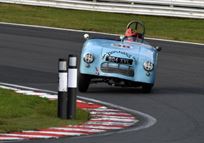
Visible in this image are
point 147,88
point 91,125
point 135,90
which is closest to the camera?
point 91,125

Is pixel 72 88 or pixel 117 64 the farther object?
pixel 117 64

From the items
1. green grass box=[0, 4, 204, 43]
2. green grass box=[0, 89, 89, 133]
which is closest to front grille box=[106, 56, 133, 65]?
green grass box=[0, 89, 89, 133]

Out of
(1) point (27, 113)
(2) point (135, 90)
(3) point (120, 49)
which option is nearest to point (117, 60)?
(3) point (120, 49)

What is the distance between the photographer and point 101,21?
3484 centimetres

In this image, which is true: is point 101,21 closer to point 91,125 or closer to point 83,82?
point 83,82

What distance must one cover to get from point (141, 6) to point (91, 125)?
2370cm

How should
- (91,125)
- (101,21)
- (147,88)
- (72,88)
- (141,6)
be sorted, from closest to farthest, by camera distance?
(91,125) < (72,88) < (147,88) < (101,21) < (141,6)

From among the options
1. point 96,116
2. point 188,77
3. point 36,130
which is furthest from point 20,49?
point 36,130

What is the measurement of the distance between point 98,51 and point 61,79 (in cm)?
369

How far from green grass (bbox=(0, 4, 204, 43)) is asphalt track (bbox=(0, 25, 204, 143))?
97.7 inches

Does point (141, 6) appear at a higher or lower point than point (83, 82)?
higher

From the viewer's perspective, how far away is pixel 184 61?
23547 millimetres

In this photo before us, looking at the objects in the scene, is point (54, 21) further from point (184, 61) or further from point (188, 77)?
→ point (188, 77)

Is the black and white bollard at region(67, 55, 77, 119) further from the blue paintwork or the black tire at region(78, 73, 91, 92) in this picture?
the black tire at region(78, 73, 91, 92)
